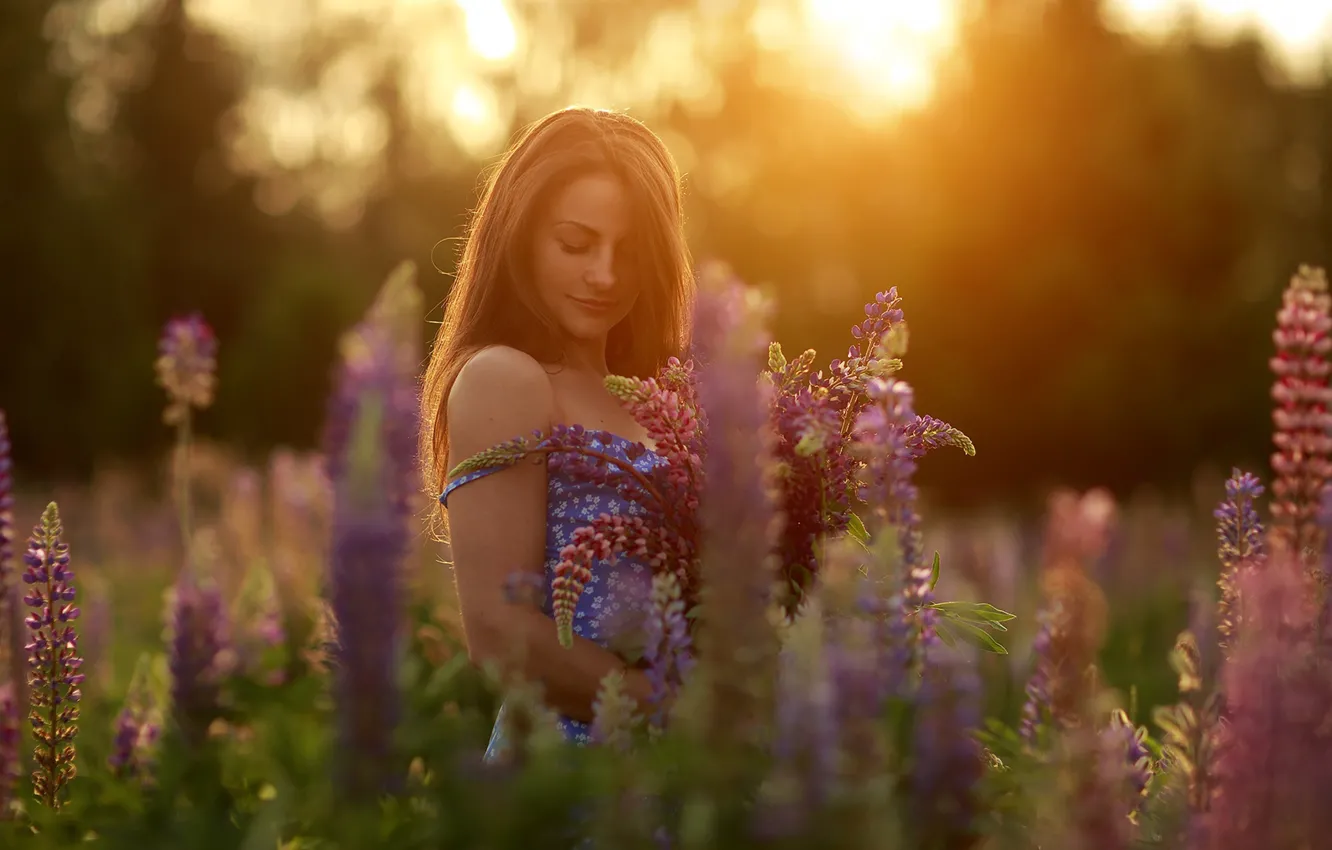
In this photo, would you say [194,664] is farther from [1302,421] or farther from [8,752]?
Result: [1302,421]

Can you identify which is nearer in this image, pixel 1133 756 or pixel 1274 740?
pixel 1274 740

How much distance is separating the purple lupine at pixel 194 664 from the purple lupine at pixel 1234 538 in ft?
5.43

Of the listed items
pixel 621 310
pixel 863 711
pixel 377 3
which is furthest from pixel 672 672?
pixel 377 3

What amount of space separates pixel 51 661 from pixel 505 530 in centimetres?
93

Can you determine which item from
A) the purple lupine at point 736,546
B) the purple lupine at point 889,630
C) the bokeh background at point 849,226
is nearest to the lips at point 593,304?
the purple lupine at point 889,630

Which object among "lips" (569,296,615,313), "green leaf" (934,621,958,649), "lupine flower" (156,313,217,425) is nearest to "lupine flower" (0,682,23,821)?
"lips" (569,296,615,313)

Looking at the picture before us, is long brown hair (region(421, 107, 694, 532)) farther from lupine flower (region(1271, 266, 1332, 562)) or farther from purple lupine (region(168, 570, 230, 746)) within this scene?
lupine flower (region(1271, 266, 1332, 562))

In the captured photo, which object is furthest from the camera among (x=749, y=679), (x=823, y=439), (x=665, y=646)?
(x=823, y=439)

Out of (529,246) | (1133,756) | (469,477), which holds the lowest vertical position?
(1133,756)

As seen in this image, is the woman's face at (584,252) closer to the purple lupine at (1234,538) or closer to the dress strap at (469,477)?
the dress strap at (469,477)

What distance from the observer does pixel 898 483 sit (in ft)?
6.61

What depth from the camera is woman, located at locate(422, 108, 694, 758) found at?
9.51 feet

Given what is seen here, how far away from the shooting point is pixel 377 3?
31188mm

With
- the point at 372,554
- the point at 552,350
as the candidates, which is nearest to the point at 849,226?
the point at 552,350
